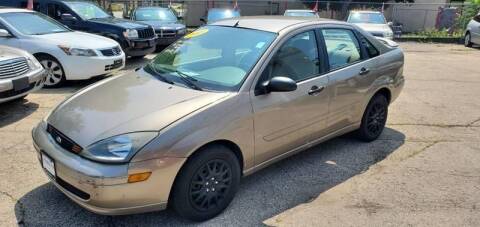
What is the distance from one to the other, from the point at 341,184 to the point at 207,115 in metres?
1.71

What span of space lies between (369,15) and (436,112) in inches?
369

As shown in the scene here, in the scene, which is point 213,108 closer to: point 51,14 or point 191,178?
point 191,178

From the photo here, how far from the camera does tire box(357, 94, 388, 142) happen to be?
5075 mm

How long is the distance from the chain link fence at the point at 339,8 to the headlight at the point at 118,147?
68.8 ft

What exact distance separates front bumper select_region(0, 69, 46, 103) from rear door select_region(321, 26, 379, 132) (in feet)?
13.8

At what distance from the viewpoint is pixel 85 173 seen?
113 inches

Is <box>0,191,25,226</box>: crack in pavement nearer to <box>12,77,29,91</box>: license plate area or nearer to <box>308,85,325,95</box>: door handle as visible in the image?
<box>12,77,29,91</box>: license plate area

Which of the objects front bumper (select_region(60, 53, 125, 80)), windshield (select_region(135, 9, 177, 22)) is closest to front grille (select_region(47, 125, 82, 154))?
front bumper (select_region(60, 53, 125, 80))

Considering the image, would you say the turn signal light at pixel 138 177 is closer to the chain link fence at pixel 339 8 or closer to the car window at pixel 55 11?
the car window at pixel 55 11

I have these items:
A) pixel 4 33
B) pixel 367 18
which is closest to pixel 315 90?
pixel 4 33

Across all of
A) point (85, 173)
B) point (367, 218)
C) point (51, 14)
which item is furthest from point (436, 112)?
point (51, 14)

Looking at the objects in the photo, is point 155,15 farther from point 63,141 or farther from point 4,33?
point 63,141

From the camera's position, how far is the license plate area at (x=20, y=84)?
5.69 metres

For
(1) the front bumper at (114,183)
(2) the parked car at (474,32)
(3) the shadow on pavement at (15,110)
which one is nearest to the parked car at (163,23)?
(3) the shadow on pavement at (15,110)
